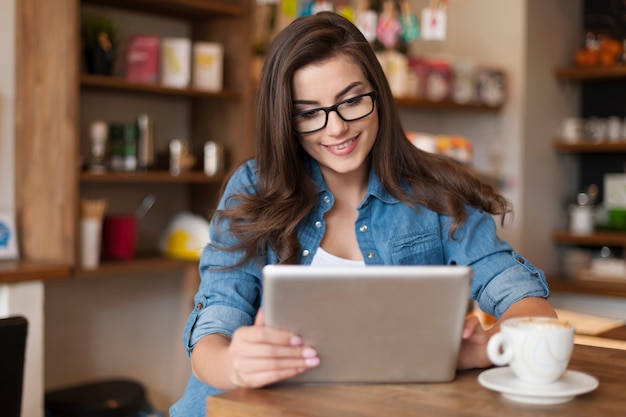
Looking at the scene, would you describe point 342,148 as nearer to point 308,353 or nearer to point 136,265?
point 308,353

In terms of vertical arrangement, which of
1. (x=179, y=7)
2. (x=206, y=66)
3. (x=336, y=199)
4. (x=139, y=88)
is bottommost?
(x=336, y=199)

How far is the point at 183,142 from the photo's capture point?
3.76 metres

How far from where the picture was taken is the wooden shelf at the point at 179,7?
358cm

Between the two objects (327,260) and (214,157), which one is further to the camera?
(214,157)

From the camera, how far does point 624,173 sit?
5.25 meters

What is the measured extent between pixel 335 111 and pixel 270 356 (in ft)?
2.02

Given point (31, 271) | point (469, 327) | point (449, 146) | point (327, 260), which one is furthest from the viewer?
point (449, 146)

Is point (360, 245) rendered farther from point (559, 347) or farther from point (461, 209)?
point (559, 347)

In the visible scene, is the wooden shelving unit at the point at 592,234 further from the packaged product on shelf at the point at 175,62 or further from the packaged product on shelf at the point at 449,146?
the packaged product on shelf at the point at 175,62

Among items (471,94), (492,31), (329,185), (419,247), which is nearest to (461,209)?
(419,247)

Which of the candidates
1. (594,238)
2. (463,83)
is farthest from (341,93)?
(594,238)

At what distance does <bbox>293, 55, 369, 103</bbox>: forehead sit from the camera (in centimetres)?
170

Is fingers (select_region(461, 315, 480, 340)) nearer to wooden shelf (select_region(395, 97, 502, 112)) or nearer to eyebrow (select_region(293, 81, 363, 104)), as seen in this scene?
eyebrow (select_region(293, 81, 363, 104))

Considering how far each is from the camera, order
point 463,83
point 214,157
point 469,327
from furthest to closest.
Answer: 1. point 463,83
2. point 214,157
3. point 469,327
